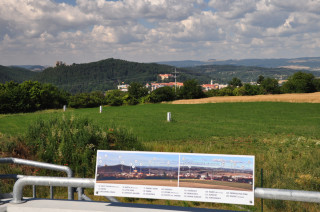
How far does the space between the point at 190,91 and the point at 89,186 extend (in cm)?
7852

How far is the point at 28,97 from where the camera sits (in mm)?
64688

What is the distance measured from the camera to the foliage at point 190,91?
8138cm

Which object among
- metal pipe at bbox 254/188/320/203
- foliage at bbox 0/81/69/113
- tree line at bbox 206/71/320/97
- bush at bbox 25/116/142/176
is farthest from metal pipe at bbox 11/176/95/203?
tree line at bbox 206/71/320/97

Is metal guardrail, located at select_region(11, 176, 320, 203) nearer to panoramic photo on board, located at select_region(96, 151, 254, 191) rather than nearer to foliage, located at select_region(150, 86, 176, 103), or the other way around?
panoramic photo on board, located at select_region(96, 151, 254, 191)

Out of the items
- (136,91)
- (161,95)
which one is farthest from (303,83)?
(136,91)

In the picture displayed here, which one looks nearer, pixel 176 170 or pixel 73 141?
pixel 176 170

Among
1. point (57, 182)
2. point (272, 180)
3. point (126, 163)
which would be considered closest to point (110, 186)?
point (126, 163)

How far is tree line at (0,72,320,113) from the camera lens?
62594mm

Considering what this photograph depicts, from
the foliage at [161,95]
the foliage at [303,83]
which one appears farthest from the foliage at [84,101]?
the foliage at [303,83]

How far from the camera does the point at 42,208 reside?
358 centimetres

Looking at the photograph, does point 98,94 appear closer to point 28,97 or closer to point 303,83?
point 28,97

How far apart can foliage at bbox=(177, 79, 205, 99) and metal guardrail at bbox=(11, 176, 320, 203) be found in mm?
78077

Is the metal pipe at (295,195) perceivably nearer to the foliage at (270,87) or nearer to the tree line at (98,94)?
the tree line at (98,94)

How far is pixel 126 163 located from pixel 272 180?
5.49 metres
